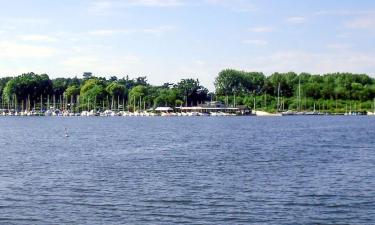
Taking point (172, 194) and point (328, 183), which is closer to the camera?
point (172, 194)

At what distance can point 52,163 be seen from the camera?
5353cm

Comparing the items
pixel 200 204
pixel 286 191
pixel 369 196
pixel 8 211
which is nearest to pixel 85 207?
pixel 8 211

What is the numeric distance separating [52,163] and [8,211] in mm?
22493

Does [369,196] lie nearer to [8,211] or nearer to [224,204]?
[224,204]

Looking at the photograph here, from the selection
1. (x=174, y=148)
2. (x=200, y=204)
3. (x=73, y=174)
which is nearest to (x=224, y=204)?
(x=200, y=204)

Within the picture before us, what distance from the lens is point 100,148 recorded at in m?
72.2

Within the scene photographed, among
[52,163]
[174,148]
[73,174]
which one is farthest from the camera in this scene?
[174,148]

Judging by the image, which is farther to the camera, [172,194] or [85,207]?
[172,194]

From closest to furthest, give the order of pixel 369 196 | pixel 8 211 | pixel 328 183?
pixel 8 211 → pixel 369 196 → pixel 328 183

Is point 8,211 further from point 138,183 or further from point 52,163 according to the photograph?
point 52,163

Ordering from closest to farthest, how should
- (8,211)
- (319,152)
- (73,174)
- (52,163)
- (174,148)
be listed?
1. (8,211)
2. (73,174)
3. (52,163)
4. (319,152)
5. (174,148)

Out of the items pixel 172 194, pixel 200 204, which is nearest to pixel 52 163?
pixel 172 194

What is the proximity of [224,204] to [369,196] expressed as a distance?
8426mm

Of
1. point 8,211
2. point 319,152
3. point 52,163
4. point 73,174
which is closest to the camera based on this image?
point 8,211
